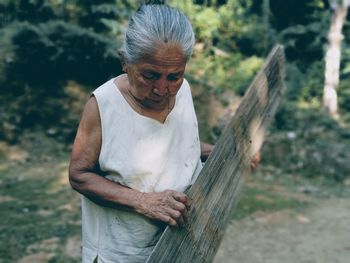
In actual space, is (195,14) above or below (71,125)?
above

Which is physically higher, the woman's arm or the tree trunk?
the woman's arm

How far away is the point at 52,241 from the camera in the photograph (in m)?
4.52

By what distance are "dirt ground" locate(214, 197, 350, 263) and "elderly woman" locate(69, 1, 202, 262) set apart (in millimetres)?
2999

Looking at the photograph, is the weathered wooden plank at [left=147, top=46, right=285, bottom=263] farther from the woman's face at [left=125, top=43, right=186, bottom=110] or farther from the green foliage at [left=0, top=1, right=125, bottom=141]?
the green foliage at [left=0, top=1, right=125, bottom=141]

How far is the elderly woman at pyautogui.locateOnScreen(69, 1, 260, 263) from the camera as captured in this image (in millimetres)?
1607

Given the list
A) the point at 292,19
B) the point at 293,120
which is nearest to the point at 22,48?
the point at 293,120

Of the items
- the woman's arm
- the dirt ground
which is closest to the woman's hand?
the woman's arm

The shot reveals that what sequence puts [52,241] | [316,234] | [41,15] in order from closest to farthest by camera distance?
[52,241]
[316,234]
[41,15]

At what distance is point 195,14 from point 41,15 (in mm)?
4159

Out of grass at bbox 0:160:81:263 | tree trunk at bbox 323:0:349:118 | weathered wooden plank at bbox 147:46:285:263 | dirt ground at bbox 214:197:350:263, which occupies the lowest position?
grass at bbox 0:160:81:263

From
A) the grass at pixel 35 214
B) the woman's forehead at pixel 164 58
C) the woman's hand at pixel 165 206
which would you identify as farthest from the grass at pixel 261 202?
the woman's forehead at pixel 164 58

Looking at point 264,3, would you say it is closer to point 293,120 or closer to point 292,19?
point 292,19

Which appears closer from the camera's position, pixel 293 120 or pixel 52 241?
pixel 52 241

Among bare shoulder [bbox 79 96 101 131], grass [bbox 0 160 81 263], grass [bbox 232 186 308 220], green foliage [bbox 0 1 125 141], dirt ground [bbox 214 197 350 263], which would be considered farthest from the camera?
A: green foliage [bbox 0 1 125 141]
